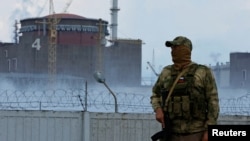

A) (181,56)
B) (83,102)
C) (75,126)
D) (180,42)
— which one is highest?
(180,42)

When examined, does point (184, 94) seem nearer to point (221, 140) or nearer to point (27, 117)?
point (221, 140)

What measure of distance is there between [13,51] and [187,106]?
93.6 metres

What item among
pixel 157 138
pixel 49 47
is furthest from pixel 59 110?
pixel 49 47

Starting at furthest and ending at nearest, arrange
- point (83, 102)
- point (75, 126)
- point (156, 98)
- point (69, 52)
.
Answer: point (69, 52), point (83, 102), point (75, 126), point (156, 98)

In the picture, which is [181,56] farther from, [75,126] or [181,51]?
[75,126]

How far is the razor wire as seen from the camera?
34.3 ft

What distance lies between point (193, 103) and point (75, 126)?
17.7 ft

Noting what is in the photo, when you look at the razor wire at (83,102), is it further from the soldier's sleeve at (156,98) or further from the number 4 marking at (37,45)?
the number 4 marking at (37,45)

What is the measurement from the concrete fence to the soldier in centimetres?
514

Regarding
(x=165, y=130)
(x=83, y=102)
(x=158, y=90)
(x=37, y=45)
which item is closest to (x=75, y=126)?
(x=83, y=102)

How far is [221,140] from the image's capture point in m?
5.15

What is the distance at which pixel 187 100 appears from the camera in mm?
5277

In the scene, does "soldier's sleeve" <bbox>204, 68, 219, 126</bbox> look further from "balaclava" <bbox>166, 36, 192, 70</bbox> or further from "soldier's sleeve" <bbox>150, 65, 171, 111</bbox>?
"soldier's sleeve" <bbox>150, 65, 171, 111</bbox>

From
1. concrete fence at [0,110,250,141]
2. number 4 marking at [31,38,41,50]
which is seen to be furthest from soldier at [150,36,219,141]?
number 4 marking at [31,38,41,50]
